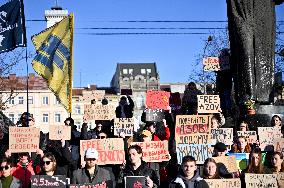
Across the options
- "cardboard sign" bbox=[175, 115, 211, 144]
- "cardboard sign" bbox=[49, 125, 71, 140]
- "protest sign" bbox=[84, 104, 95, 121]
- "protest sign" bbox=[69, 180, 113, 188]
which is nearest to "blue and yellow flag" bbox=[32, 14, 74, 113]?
"protest sign" bbox=[84, 104, 95, 121]

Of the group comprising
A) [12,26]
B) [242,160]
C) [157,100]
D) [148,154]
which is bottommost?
[242,160]

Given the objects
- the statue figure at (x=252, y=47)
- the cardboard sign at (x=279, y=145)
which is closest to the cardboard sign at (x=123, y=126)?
the statue figure at (x=252, y=47)

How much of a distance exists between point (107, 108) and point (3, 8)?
3.27 metres

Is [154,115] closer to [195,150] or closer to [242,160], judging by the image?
[195,150]

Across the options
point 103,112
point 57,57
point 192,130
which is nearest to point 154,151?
point 192,130

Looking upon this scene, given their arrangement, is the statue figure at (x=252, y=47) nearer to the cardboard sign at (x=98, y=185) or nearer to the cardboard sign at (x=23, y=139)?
the cardboard sign at (x=23, y=139)

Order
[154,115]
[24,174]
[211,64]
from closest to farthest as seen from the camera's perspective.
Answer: [24,174]
[211,64]
[154,115]

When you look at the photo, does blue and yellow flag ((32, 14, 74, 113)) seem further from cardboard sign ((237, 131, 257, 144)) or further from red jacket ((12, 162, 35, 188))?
cardboard sign ((237, 131, 257, 144))

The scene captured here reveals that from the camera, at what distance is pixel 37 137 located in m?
10.2

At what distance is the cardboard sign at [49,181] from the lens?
7.74 m

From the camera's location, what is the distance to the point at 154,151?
9609 mm

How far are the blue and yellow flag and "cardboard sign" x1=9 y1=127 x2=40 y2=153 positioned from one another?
6.79 ft

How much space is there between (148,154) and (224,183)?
1973mm

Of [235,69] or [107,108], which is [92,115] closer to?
[107,108]
